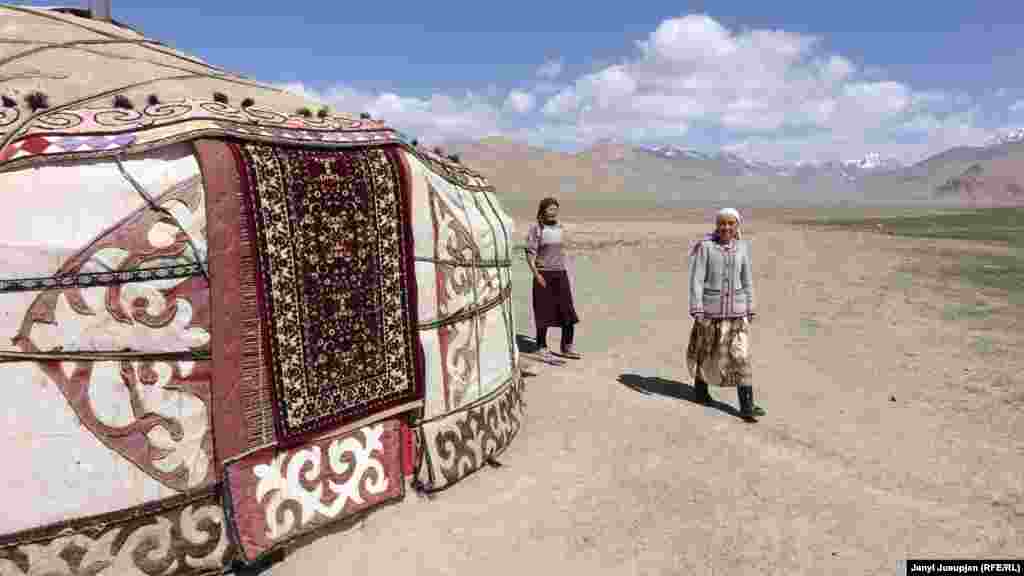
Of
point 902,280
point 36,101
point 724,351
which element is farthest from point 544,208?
point 902,280

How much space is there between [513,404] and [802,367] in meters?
3.11

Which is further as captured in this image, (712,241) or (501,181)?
(501,181)

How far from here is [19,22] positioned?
3.23 m

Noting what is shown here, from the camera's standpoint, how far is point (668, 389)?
4.85 meters

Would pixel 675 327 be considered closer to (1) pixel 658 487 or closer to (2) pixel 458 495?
(1) pixel 658 487

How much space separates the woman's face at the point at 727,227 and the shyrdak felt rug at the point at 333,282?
2.02m

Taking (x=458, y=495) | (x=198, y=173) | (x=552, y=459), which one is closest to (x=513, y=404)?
(x=552, y=459)

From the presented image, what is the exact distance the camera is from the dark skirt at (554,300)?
5090mm

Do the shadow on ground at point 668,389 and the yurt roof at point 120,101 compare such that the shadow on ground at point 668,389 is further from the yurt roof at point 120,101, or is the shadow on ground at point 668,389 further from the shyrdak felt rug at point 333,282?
the shyrdak felt rug at point 333,282

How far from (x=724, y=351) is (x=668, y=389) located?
2.91ft

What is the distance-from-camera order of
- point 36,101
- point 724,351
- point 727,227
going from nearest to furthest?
1. point 36,101
2. point 727,227
3. point 724,351

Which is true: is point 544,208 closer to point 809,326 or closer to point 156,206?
point 156,206

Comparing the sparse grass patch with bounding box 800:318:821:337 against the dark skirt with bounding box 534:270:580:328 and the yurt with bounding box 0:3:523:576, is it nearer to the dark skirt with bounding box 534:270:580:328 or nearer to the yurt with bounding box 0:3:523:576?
the dark skirt with bounding box 534:270:580:328

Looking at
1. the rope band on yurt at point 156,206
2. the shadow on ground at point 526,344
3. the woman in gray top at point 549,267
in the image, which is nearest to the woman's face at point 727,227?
the woman in gray top at point 549,267
